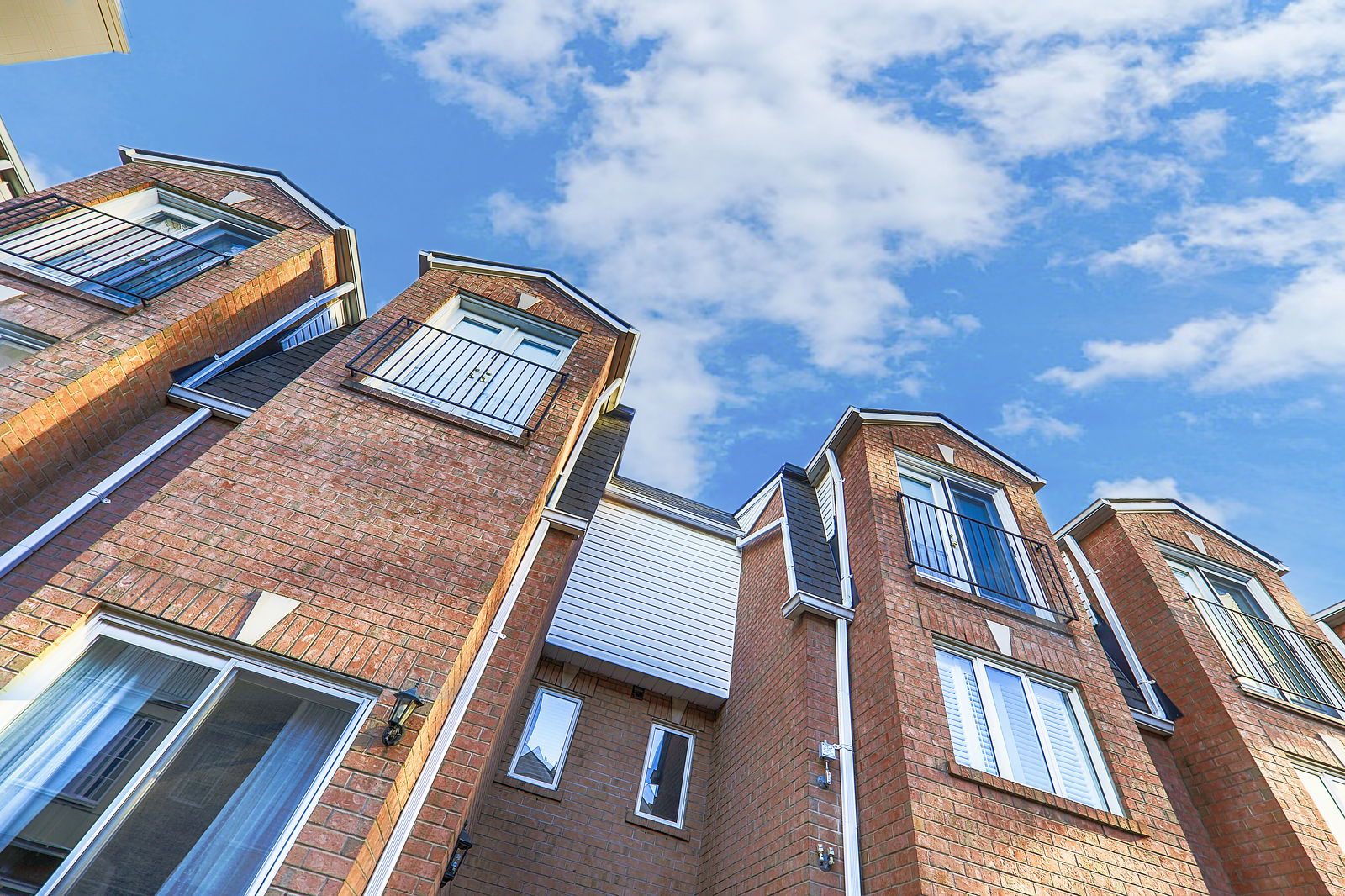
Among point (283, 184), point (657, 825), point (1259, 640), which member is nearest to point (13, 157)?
point (283, 184)

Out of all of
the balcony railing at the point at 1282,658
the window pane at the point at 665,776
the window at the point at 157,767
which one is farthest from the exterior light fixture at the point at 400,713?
the balcony railing at the point at 1282,658

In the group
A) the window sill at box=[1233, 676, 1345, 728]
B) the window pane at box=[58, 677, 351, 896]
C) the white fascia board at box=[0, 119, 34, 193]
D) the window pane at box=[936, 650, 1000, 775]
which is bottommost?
the window pane at box=[58, 677, 351, 896]

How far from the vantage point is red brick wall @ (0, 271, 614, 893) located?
4227mm

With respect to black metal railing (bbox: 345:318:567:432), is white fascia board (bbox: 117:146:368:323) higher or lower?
higher

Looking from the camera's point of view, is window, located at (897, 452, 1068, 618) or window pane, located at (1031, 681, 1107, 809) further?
window, located at (897, 452, 1068, 618)

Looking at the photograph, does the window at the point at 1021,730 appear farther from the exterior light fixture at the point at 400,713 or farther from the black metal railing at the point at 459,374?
the black metal railing at the point at 459,374

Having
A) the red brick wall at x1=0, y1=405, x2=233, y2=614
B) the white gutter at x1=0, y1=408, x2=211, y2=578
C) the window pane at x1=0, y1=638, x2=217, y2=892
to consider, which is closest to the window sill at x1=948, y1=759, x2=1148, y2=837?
the window pane at x1=0, y1=638, x2=217, y2=892

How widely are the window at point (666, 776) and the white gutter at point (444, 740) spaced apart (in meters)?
3.17

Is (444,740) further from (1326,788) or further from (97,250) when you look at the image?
(1326,788)

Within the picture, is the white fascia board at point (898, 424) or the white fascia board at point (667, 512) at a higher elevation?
the white fascia board at point (898, 424)

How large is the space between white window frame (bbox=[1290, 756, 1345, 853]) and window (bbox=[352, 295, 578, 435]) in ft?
32.8

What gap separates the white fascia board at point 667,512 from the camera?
35.6 ft

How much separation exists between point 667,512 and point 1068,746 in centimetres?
615

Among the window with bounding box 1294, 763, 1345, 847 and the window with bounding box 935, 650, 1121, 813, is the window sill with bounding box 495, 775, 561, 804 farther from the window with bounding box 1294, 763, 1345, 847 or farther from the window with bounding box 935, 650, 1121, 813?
the window with bounding box 1294, 763, 1345, 847
